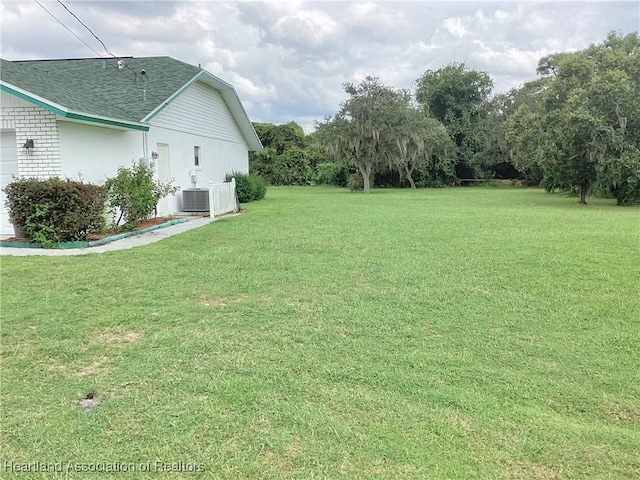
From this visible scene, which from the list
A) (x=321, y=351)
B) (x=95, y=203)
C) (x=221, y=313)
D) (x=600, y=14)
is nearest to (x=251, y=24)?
(x=95, y=203)

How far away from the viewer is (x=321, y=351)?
3.68 metres

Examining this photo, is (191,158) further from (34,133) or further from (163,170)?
(34,133)

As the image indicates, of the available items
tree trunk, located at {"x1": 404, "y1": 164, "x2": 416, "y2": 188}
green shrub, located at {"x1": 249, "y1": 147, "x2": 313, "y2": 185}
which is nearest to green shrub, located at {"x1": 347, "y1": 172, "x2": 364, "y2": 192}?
tree trunk, located at {"x1": 404, "y1": 164, "x2": 416, "y2": 188}

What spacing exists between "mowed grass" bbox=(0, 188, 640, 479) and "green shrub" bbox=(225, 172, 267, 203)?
12.3 metres

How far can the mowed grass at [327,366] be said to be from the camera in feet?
7.88

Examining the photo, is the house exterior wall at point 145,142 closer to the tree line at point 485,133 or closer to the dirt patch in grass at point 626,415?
the tree line at point 485,133

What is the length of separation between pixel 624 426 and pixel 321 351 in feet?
6.48

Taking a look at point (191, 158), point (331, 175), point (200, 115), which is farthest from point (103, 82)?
point (331, 175)

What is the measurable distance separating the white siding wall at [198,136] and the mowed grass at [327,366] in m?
7.36

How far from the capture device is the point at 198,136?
51.9 ft

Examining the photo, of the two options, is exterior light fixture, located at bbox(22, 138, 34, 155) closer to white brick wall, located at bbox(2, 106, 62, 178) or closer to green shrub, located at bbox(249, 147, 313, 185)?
white brick wall, located at bbox(2, 106, 62, 178)

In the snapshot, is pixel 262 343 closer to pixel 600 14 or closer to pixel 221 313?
pixel 221 313

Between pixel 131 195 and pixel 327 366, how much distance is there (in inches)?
306

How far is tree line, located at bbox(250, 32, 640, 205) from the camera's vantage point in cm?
1641
